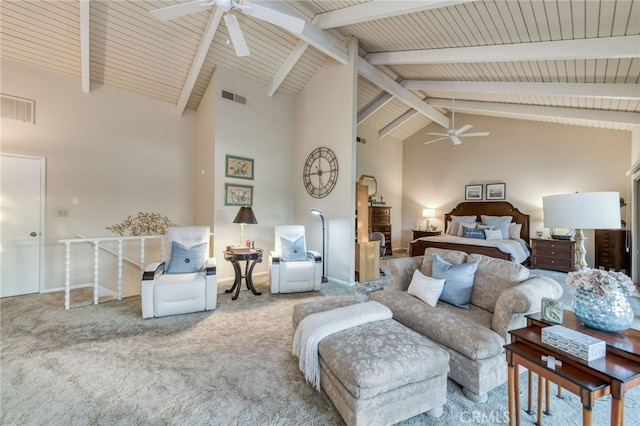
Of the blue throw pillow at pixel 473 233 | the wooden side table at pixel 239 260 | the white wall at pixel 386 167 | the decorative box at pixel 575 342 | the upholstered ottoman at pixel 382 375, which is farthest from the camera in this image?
the white wall at pixel 386 167

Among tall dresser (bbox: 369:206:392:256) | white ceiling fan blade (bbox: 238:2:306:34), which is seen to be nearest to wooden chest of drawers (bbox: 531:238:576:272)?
tall dresser (bbox: 369:206:392:256)

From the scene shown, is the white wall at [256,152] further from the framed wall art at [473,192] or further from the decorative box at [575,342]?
the framed wall art at [473,192]

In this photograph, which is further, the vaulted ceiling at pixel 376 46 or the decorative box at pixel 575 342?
the vaulted ceiling at pixel 376 46

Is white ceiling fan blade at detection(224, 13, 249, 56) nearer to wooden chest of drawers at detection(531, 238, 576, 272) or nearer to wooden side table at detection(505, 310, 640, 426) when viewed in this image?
wooden side table at detection(505, 310, 640, 426)

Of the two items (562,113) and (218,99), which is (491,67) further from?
(218,99)

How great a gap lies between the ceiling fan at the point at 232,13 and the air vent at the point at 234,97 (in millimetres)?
1732

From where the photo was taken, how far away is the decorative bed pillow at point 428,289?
92.6 inches

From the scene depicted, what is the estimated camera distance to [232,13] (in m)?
2.76

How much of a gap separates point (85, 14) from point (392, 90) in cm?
504

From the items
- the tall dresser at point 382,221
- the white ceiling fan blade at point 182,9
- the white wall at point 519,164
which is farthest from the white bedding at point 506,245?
the white ceiling fan blade at point 182,9

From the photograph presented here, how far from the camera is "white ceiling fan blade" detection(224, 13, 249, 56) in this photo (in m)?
2.77

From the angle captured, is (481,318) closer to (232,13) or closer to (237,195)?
(232,13)

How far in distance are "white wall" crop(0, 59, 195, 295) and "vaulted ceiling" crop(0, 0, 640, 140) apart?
27cm

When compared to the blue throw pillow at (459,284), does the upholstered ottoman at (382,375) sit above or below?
below
